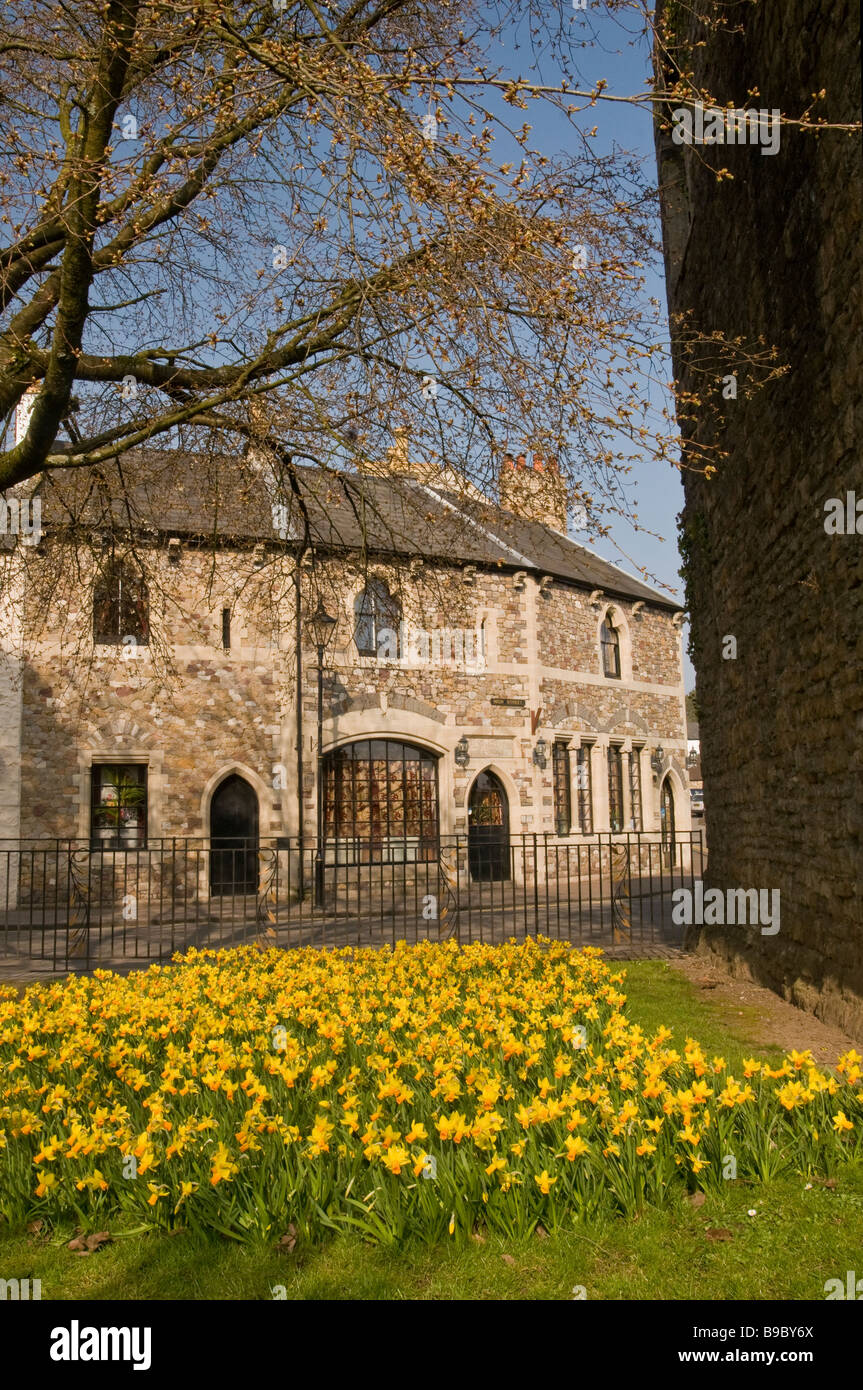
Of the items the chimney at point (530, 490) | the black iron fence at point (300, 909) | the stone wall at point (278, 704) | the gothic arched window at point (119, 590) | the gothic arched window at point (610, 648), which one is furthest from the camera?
the gothic arched window at point (610, 648)

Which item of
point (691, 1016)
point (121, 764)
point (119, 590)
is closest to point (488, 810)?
point (121, 764)

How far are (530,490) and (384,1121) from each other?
4858 millimetres

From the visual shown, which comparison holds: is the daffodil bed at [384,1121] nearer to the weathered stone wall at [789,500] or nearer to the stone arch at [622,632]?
the weathered stone wall at [789,500]

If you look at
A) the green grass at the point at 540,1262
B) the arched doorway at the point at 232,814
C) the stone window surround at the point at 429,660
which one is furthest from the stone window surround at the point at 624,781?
the green grass at the point at 540,1262

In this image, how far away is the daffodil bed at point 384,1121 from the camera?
3.71 metres

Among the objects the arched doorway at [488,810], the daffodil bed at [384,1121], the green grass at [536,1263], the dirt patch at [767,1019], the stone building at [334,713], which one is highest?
the stone building at [334,713]

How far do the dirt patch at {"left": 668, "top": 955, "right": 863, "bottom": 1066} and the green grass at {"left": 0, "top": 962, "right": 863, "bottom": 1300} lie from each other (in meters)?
1.85

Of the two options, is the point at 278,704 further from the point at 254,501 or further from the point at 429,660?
the point at 254,501

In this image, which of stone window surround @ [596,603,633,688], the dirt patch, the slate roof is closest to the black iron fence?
the dirt patch

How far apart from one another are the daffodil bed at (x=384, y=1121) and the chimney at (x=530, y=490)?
11.4 ft

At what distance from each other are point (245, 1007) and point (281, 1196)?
2878 millimetres

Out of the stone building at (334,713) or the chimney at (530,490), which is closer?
the chimney at (530,490)

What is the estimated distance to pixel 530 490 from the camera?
7.64 meters
